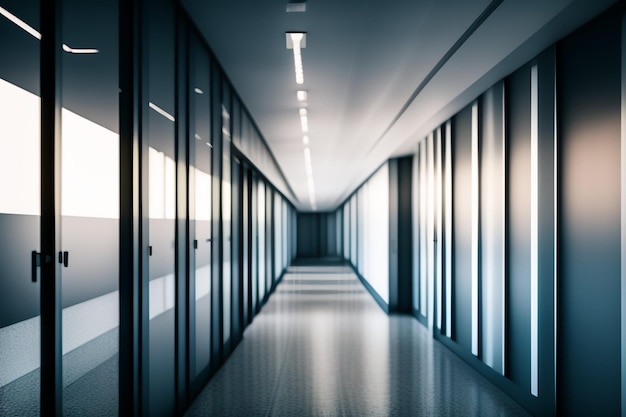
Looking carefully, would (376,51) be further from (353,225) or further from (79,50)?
(353,225)

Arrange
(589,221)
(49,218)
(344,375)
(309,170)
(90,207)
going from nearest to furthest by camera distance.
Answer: (49,218), (90,207), (589,221), (344,375), (309,170)

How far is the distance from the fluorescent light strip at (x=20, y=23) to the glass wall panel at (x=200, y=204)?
2.74 metres

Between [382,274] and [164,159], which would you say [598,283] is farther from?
[382,274]

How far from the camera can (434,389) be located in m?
5.68

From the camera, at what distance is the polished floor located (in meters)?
5.04

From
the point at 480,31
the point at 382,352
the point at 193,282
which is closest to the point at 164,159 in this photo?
the point at 193,282

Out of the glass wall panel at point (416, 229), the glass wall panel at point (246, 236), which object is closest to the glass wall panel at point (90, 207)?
the glass wall panel at point (246, 236)

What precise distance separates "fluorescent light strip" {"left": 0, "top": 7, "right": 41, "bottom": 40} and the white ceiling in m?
2.28

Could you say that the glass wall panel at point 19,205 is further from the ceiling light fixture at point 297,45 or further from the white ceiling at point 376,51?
the ceiling light fixture at point 297,45

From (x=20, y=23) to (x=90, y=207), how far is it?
1084 mm

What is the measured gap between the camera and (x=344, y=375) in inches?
243

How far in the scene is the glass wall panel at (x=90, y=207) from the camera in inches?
102

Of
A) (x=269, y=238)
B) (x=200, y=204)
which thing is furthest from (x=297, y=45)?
(x=269, y=238)

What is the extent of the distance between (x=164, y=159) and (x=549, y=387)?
4.05 m
